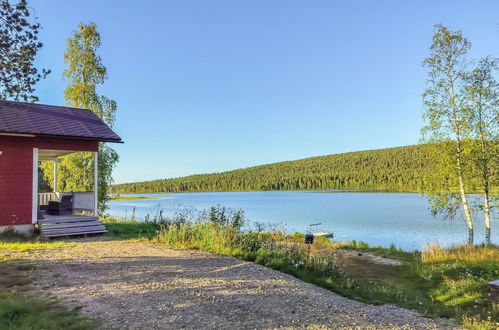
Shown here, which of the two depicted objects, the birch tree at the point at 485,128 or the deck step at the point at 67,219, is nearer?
the deck step at the point at 67,219

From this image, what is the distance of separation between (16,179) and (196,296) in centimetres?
946

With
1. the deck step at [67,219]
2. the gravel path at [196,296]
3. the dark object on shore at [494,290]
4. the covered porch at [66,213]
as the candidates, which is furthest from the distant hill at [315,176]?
the gravel path at [196,296]

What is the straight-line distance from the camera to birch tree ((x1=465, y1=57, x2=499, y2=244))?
1417 cm

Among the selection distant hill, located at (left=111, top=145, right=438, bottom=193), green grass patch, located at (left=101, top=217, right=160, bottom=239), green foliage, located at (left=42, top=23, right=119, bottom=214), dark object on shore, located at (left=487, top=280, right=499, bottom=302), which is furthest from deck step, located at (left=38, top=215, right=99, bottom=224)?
distant hill, located at (left=111, top=145, right=438, bottom=193)

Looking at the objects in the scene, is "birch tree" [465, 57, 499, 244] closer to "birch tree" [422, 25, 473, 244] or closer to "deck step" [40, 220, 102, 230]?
"birch tree" [422, 25, 473, 244]

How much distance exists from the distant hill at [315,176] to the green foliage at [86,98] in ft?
172

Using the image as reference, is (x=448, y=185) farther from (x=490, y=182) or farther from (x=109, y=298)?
(x=109, y=298)

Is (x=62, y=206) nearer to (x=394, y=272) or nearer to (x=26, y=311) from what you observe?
(x=26, y=311)

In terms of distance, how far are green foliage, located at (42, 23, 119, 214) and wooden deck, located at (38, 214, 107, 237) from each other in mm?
7021

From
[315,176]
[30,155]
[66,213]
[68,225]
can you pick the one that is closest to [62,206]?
[66,213]

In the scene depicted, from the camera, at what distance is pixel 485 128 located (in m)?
14.5

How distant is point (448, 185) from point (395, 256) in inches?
169

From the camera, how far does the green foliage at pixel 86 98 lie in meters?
19.5

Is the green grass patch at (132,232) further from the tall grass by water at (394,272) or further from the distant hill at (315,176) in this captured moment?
the distant hill at (315,176)
